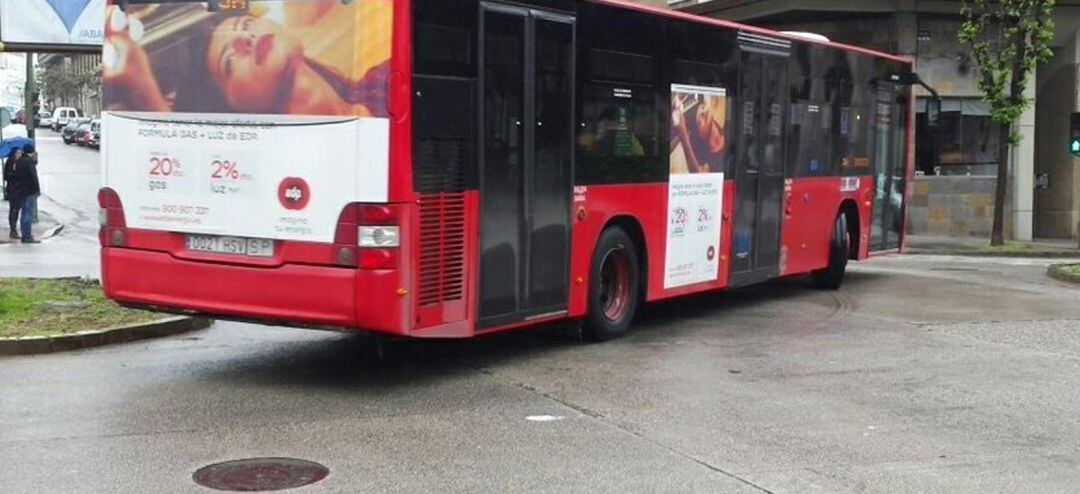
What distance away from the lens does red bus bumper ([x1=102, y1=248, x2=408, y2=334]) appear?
8.07m

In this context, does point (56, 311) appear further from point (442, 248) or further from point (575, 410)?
point (575, 410)

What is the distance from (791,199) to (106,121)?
25.6ft

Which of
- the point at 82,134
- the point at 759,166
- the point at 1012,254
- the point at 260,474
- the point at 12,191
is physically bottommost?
the point at 1012,254

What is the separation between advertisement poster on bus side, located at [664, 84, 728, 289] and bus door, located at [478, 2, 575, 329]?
1948 mm

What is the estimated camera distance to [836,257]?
1533 cm

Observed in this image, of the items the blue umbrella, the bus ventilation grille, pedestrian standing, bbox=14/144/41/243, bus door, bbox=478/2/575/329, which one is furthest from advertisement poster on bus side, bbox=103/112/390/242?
the blue umbrella

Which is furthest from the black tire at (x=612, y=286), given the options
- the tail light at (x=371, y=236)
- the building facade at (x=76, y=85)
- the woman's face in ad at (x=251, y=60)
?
the building facade at (x=76, y=85)

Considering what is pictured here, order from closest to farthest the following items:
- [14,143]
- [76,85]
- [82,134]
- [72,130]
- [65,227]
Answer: [14,143]
[65,227]
[82,134]
[72,130]
[76,85]

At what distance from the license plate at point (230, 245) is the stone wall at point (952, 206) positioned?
22642mm

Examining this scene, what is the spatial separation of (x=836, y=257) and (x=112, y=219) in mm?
9451

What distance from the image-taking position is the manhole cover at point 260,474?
6.06 metres

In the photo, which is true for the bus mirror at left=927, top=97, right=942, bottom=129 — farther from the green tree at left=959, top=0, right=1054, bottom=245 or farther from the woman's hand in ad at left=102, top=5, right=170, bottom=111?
the woman's hand in ad at left=102, top=5, right=170, bottom=111

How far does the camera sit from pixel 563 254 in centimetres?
991

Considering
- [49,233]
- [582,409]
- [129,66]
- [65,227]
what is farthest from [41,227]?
[582,409]
